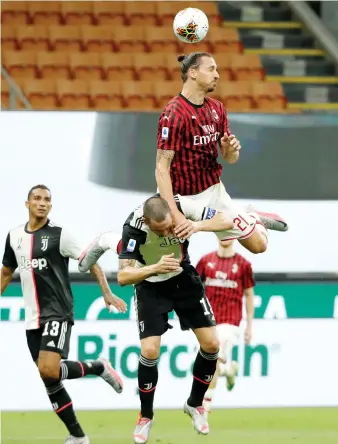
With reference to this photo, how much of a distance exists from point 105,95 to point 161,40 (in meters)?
1.49

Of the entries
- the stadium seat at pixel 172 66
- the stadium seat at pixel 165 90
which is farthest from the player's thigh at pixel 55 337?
the stadium seat at pixel 172 66

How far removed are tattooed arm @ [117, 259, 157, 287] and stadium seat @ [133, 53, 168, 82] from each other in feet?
23.1

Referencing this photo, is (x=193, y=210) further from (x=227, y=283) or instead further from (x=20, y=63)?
(x=20, y=63)

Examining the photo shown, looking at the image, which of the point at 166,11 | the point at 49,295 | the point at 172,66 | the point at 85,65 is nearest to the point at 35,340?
the point at 49,295

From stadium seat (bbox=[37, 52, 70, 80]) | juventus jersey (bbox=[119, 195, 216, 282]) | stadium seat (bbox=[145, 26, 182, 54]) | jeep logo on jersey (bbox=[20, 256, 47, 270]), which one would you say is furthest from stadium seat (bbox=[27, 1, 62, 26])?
juventus jersey (bbox=[119, 195, 216, 282])

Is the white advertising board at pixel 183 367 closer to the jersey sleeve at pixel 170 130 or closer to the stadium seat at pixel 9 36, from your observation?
A: the jersey sleeve at pixel 170 130

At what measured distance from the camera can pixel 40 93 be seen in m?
13.6

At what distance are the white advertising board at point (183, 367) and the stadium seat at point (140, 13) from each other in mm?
5661

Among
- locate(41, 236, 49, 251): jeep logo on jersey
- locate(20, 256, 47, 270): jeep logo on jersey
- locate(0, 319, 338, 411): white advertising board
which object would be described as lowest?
locate(0, 319, 338, 411): white advertising board

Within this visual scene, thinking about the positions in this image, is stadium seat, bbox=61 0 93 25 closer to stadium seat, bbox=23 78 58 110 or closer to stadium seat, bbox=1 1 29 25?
stadium seat, bbox=1 1 29 25

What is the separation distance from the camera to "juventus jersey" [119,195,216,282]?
7.62 m

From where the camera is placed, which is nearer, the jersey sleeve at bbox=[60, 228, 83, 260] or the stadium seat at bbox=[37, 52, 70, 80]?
the jersey sleeve at bbox=[60, 228, 83, 260]

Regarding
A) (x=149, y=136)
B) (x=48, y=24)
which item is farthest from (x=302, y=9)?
(x=149, y=136)

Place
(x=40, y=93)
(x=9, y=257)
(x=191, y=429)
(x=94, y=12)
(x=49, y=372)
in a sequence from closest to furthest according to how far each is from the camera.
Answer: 1. (x=49, y=372)
2. (x=9, y=257)
3. (x=191, y=429)
4. (x=40, y=93)
5. (x=94, y=12)
